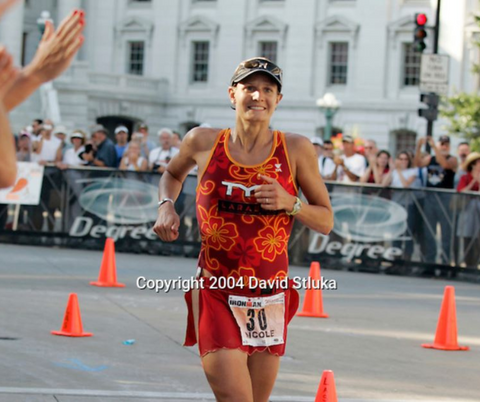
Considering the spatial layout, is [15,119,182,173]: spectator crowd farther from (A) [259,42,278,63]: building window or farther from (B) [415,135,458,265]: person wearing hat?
(A) [259,42,278,63]: building window

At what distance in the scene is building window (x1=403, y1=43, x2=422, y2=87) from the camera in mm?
54719

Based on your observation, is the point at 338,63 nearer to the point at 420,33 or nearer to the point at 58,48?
the point at 420,33

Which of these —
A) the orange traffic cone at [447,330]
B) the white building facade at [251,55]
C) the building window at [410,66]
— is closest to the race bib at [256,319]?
the orange traffic cone at [447,330]

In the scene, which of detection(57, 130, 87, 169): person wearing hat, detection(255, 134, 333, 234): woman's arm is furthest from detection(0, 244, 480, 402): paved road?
detection(57, 130, 87, 169): person wearing hat

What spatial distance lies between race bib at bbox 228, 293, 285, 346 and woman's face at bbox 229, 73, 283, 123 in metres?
0.88

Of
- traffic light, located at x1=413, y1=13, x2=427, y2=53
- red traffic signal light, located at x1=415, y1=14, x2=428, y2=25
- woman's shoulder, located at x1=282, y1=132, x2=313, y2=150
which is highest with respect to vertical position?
red traffic signal light, located at x1=415, y1=14, x2=428, y2=25

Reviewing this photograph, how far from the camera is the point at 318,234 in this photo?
18.1m

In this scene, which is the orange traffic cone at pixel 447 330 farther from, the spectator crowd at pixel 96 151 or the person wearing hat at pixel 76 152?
the person wearing hat at pixel 76 152

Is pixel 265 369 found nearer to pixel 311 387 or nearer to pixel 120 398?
pixel 120 398

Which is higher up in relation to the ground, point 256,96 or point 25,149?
point 256,96

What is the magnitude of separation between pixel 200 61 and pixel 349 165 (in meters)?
42.1

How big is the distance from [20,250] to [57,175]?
1483 mm

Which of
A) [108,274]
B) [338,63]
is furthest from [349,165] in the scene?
[338,63]

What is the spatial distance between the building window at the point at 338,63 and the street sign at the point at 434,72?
3399 cm
